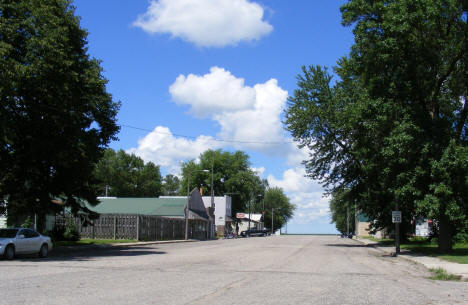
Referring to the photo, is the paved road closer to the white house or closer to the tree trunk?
the tree trunk

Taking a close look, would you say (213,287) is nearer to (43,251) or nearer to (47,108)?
(43,251)

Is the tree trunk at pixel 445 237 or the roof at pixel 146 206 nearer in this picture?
the tree trunk at pixel 445 237

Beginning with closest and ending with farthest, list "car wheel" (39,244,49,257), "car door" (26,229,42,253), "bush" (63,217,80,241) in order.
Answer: "car door" (26,229,42,253) → "car wheel" (39,244,49,257) → "bush" (63,217,80,241)

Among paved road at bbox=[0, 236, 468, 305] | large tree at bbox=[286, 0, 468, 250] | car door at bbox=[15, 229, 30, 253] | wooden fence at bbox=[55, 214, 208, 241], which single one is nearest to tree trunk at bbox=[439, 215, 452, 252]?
large tree at bbox=[286, 0, 468, 250]

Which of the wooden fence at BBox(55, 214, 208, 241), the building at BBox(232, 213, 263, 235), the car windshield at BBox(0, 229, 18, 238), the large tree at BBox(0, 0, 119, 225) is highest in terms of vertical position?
the large tree at BBox(0, 0, 119, 225)

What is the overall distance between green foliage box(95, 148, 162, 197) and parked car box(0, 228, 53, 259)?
76395 millimetres

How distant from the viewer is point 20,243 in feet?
66.8

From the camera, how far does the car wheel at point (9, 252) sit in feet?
64.4

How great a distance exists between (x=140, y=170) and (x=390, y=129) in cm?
8854

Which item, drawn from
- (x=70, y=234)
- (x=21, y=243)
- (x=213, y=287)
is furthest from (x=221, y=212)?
(x=213, y=287)

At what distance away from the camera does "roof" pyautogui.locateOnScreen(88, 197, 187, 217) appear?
5828cm

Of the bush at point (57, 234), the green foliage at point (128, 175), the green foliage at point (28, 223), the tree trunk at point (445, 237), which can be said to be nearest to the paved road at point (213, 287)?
the tree trunk at point (445, 237)

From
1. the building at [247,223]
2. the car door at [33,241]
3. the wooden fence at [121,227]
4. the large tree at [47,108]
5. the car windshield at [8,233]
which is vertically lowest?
the building at [247,223]

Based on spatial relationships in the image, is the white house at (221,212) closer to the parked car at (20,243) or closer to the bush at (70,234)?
the bush at (70,234)
